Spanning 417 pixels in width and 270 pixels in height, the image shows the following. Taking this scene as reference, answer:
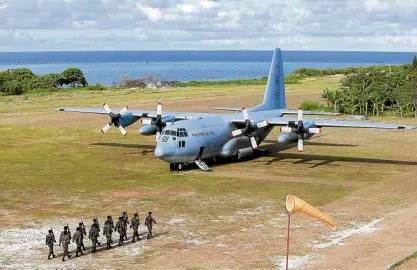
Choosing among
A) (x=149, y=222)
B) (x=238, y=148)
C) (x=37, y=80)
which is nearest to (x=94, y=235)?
(x=149, y=222)

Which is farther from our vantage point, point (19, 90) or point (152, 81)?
point (152, 81)

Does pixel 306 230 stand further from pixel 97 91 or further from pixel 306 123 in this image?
pixel 97 91

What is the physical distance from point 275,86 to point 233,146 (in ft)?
30.4

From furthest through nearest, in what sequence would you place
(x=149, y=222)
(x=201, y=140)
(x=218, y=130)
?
(x=218, y=130) < (x=201, y=140) < (x=149, y=222)

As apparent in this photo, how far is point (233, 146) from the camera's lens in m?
42.2

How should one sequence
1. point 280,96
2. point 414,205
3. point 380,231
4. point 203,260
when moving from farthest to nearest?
point 280,96 < point 414,205 < point 380,231 < point 203,260

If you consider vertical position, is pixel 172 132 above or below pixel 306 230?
above

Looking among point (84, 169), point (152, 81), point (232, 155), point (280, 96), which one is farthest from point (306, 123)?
point (152, 81)

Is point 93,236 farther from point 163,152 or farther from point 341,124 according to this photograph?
point 341,124

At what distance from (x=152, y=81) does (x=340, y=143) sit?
2992 inches

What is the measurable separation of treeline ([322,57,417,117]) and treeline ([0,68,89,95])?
199ft

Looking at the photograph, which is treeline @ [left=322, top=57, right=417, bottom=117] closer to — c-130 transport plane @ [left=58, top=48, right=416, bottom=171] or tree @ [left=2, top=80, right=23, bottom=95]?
c-130 transport plane @ [left=58, top=48, right=416, bottom=171]

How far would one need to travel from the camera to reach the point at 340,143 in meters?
51.8

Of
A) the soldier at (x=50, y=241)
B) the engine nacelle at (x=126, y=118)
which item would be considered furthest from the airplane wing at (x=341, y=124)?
the soldier at (x=50, y=241)
